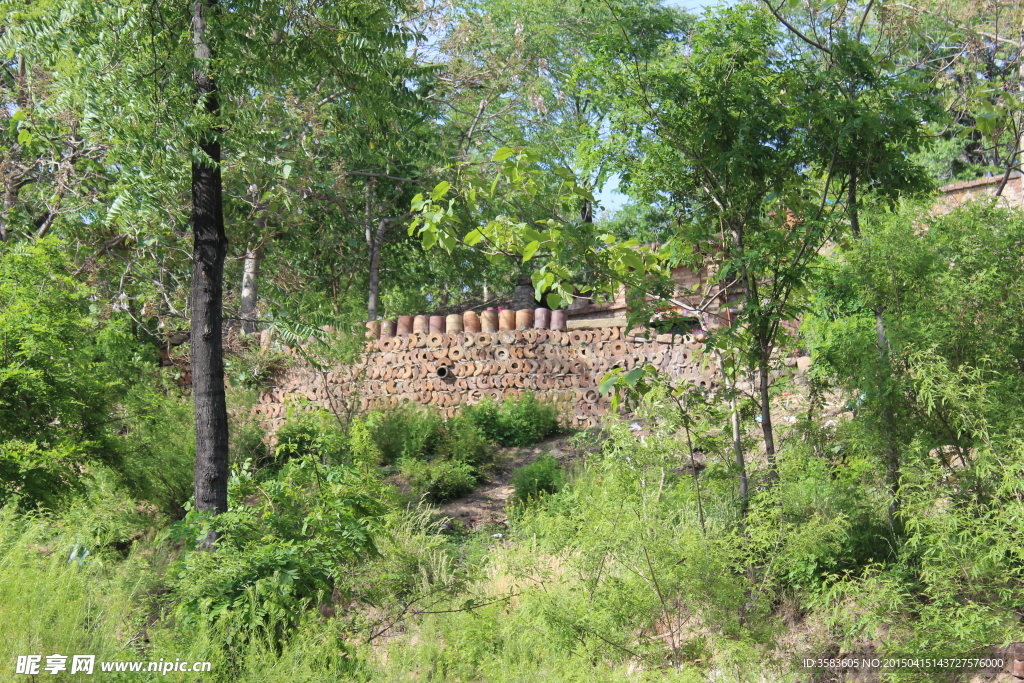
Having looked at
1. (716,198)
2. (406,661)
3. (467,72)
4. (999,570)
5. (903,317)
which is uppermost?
(467,72)

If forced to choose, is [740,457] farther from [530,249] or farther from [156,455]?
[156,455]

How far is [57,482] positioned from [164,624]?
2.73 metres

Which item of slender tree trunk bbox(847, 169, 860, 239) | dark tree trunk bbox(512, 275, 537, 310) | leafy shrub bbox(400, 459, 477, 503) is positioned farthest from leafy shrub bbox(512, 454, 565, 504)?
dark tree trunk bbox(512, 275, 537, 310)

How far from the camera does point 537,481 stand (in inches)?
353

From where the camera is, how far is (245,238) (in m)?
9.30

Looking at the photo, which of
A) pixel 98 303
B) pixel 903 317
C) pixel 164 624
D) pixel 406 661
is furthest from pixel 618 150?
pixel 98 303

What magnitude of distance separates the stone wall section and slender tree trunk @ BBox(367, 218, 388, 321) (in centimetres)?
224

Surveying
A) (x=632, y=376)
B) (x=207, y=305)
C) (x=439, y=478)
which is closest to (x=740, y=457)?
(x=632, y=376)

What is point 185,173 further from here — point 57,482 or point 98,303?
point 98,303

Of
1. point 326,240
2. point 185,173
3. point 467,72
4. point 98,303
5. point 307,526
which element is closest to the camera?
point 307,526

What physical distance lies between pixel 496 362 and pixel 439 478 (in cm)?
422

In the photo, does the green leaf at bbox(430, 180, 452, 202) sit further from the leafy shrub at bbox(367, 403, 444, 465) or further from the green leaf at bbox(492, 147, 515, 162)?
the leafy shrub at bbox(367, 403, 444, 465)

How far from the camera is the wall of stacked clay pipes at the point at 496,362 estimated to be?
12969 millimetres

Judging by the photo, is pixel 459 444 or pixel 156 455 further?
pixel 459 444
